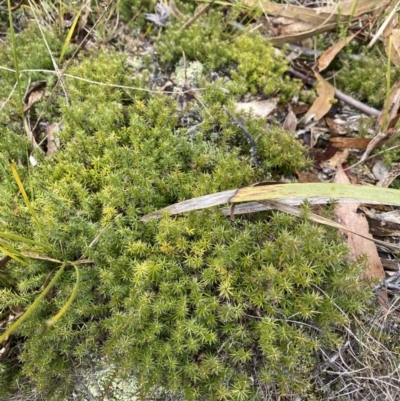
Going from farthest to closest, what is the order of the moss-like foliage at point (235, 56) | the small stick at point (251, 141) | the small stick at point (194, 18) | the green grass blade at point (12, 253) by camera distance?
the small stick at point (194, 18), the moss-like foliage at point (235, 56), the small stick at point (251, 141), the green grass blade at point (12, 253)

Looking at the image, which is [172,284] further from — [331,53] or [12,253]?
[331,53]

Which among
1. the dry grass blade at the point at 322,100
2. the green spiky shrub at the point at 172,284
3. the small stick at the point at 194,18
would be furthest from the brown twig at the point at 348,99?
the green spiky shrub at the point at 172,284

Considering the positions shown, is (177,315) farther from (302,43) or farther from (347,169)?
(302,43)

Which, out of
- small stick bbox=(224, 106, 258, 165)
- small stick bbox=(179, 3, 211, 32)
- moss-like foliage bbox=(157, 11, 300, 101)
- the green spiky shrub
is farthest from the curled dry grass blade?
A: small stick bbox=(179, 3, 211, 32)

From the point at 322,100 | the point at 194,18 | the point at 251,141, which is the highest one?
the point at 194,18

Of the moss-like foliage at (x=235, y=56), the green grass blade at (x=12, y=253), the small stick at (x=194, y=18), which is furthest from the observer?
the small stick at (x=194, y=18)

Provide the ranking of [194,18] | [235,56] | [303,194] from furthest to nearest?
[194,18], [235,56], [303,194]

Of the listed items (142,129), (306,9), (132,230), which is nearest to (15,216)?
(132,230)

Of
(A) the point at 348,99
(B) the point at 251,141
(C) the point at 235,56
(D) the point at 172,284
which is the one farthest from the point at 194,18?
(D) the point at 172,284

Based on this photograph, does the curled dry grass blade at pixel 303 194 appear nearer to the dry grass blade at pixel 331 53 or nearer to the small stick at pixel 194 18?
the dry grass blade at pixel 331 53
